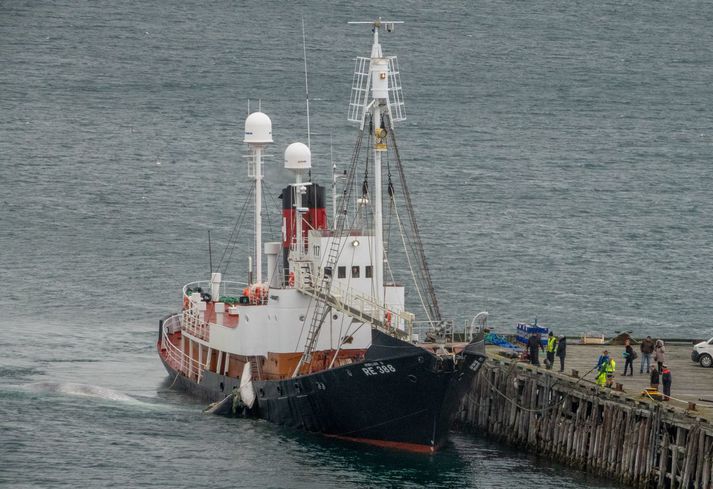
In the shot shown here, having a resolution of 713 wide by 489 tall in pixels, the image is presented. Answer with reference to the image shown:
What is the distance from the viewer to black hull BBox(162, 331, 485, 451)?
203 ft

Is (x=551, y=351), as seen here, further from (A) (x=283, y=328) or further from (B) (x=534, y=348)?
(A) (x=283, y=328)

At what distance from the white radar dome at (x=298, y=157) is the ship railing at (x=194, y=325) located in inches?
317

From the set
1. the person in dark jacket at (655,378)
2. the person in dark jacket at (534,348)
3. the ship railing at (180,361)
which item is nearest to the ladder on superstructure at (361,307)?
the person in dark jacket at (534,348)

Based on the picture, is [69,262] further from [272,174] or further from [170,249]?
[272,174]

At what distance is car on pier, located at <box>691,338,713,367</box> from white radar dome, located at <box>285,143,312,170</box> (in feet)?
61.2

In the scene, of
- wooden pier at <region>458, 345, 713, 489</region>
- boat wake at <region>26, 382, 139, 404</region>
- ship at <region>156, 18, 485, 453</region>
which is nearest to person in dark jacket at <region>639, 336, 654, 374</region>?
wooden pier at <region>458, 345, 713, 489</region>

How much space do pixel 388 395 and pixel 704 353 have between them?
45.1 feet

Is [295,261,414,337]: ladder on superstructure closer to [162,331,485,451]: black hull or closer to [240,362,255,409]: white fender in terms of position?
[162,331,485,451]: black hull

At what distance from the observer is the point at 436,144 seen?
162 metres

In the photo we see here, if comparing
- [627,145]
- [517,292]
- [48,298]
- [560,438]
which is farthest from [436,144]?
[560,438]

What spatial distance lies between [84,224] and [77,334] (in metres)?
35.5

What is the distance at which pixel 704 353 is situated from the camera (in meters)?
67.8

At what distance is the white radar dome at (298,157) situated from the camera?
73.8m

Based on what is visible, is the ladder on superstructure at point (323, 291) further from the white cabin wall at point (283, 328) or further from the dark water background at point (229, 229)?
the dark water background at point (229, 229)
